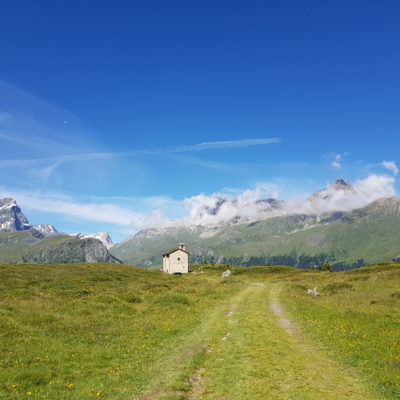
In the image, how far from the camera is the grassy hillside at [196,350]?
551 inches

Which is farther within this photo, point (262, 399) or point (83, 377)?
point (83, 377)

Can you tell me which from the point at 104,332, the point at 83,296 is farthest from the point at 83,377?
the point at 83,296

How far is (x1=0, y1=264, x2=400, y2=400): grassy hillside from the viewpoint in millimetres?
13992

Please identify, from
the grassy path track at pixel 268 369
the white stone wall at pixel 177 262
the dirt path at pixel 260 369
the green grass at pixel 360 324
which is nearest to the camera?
→ the dirt path at pixel 260 369

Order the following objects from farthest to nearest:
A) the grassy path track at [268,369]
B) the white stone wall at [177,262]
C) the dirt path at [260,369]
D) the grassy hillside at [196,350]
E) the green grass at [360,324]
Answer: the white stone wall at [177,262] < the green grass at [360,324] < the grassy hillside at [196,350] < the grassy path track at [268,369] < the dirt path at [260,369]

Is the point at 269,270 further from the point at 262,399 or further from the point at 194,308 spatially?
the point at 262,399

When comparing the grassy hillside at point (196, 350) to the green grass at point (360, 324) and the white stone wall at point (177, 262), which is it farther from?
the white stone wall at point (177, 262)

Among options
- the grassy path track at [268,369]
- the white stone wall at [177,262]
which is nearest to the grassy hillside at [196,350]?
the grassy path track at [268,369]

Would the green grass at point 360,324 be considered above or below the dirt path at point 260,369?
below

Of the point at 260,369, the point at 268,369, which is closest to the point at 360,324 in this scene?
the point at 268,369

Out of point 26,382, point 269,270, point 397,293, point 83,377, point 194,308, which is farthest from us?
point 269,270

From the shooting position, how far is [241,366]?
654 inches

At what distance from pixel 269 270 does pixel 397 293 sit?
72.9 metres

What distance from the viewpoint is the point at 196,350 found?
64.6 feet
